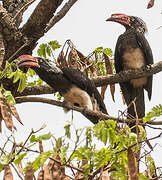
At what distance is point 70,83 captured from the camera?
517 cm

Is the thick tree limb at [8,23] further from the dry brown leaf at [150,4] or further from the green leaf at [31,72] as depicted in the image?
the dry brown leaf at [150,4]

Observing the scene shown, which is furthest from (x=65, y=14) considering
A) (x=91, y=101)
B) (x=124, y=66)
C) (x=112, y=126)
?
(x=112, y=126)

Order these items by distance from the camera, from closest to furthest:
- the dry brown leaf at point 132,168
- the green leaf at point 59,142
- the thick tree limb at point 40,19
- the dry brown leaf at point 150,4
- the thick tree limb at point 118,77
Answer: the dry brown leaf at point 132,168, the green leaf at point 59,142, the dry brown leaf at point 150,4, the thick tree limb at point 40,19, the thick tree limb at point 118,77

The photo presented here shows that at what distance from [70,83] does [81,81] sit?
15 cm

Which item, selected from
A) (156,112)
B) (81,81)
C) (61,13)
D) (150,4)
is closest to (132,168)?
(156,112)

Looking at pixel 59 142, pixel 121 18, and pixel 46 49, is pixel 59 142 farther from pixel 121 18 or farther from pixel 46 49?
pixel 121 18

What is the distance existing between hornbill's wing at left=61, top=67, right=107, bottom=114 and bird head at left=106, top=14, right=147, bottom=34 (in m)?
2.01

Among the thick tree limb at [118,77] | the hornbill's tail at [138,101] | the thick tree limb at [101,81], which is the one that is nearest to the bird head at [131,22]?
the hornbill's tail at [138,101]

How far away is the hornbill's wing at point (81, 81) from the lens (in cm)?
506

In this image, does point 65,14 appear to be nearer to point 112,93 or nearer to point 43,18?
point 43,18

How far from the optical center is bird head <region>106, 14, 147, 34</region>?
6.88 meters

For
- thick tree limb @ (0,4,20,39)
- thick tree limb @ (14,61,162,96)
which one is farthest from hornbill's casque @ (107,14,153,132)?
thick tree limb @ (0,4,20,39)

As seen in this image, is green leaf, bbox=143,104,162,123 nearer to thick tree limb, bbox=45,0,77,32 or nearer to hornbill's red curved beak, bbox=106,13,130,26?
thick tree limb, bbox=45,0,77,32

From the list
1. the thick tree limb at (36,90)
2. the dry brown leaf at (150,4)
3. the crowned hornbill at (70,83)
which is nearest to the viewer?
the dry brown leaf at (150,4)
